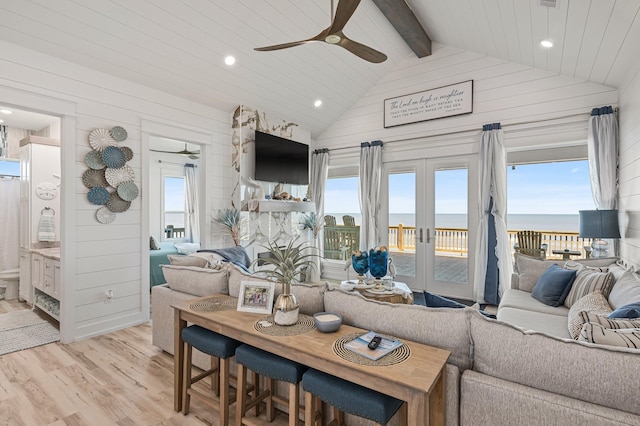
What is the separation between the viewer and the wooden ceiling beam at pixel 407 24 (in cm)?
402

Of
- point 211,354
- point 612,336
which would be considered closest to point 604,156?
point 612,336

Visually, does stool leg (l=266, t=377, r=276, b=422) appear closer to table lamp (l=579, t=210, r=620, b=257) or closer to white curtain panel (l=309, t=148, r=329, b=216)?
table lamp (l=579, t=210, r=620, b=257)

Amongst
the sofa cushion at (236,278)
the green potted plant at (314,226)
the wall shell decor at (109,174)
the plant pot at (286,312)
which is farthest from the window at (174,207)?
the plant pot at (286,312)

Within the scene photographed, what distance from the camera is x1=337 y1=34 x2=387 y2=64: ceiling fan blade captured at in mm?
2783

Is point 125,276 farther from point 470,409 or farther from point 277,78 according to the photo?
point 470,409

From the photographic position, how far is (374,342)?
1.52m

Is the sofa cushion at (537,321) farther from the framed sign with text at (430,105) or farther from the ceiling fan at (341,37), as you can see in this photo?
the framed sign with text at (430,105)

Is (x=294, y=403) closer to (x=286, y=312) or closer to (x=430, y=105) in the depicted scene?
(x=286, y=312)

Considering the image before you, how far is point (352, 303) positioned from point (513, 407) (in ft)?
2.84

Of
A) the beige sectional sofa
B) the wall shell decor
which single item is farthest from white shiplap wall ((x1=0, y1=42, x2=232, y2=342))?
the beige sectional sofa

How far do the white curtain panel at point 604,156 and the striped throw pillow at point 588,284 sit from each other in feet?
4.35

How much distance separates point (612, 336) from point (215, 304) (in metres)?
2.18

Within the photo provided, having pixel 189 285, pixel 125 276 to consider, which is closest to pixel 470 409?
pixel 189 285

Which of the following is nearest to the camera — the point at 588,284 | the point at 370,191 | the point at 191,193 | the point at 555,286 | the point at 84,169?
the point at 588,284
